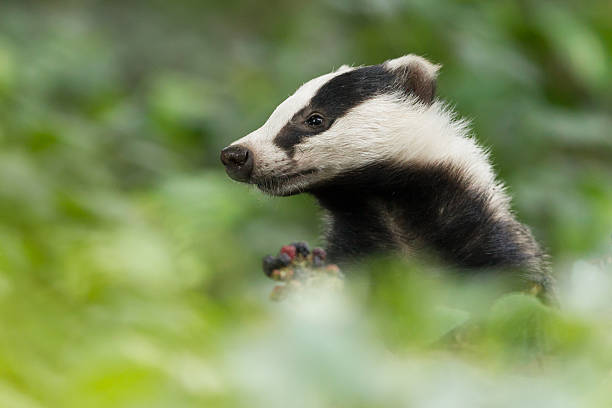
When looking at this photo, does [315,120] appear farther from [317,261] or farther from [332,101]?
[317,261]

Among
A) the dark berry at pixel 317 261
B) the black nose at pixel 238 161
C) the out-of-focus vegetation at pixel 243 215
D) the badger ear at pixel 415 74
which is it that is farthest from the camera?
the badger ear at pixel 415 74

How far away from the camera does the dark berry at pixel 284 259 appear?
61.0 inches

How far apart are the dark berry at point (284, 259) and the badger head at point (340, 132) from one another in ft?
2.08

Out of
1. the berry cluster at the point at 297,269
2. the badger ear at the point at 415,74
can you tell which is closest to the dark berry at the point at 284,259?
the berry cluster at the point at 297,269

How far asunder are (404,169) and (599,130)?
2.25 meters

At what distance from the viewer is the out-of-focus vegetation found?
0.57 meters

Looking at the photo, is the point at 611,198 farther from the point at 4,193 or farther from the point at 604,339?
the point at 604,339

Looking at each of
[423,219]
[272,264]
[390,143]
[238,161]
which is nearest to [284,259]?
[272,264]

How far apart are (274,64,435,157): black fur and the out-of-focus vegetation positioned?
42cm

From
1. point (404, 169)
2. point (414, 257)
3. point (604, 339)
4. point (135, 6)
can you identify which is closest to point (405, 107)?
point (404, 169)

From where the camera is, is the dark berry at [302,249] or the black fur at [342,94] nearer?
the dark berry at [302,249]

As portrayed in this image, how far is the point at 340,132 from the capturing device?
2289 mm

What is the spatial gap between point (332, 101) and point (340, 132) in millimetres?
87

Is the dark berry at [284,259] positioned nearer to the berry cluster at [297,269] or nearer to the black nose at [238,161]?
the berry cluster at [297,269]
